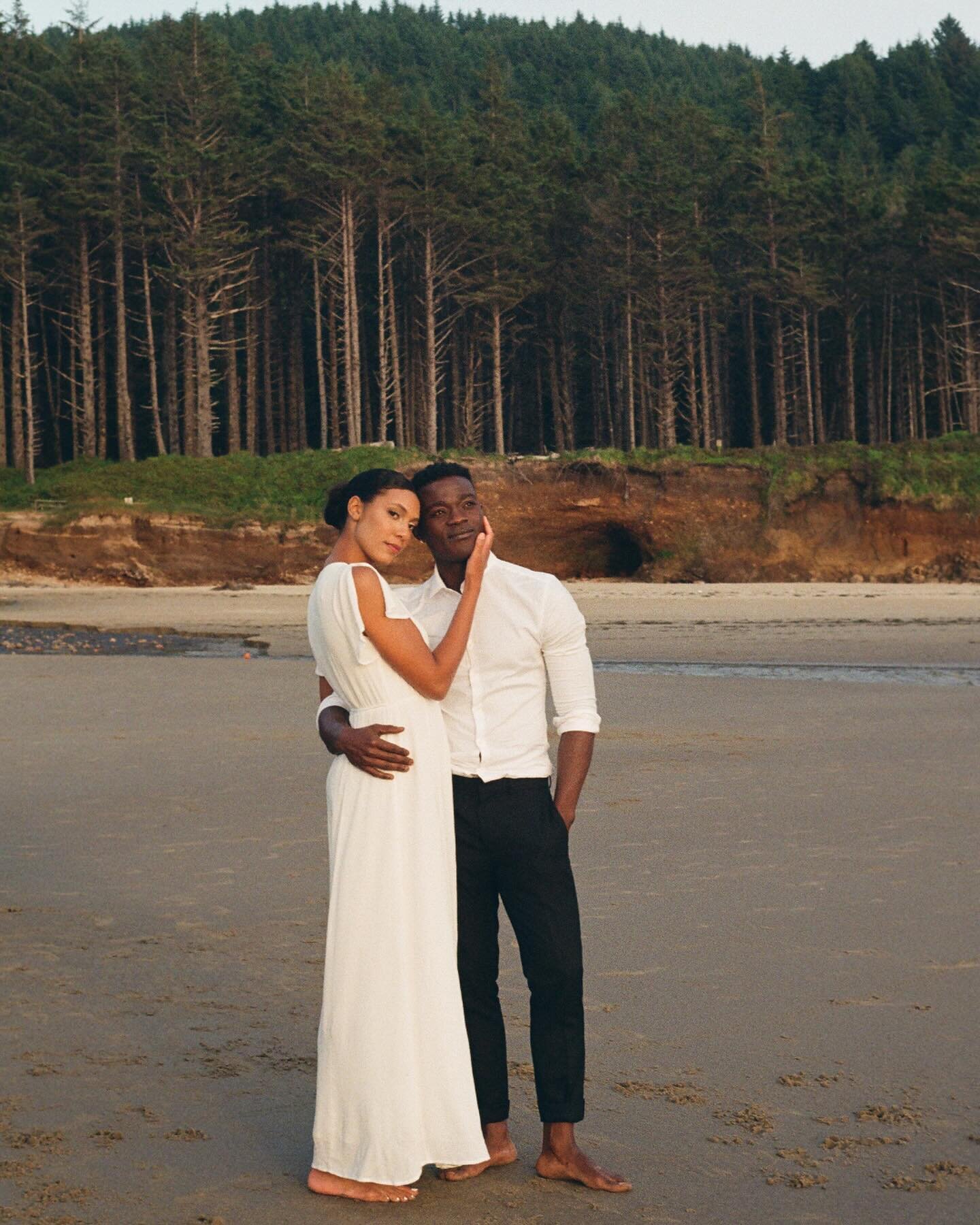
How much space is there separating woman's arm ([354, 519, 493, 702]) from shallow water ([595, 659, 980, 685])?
14812 millimetres

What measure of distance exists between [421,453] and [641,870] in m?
34.5

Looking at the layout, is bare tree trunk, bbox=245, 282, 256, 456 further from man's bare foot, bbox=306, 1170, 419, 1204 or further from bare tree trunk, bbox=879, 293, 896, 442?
man's bare foot, bbox=306, 1170, 419, 1204

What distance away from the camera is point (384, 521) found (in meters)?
3.96

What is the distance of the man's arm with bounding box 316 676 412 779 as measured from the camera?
377 centimetres

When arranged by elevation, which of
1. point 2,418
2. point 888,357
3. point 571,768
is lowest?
point 571,768

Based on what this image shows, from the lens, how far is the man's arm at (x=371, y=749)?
377cm

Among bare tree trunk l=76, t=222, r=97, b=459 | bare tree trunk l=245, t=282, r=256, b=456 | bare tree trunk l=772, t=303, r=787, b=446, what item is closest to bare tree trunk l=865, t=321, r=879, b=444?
bare tree trunk l=772, t=303, r=787, b=446

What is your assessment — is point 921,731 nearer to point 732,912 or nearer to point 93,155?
point 732,912

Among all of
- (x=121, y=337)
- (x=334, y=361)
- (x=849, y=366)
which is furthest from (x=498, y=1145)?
(x=849, y=366)

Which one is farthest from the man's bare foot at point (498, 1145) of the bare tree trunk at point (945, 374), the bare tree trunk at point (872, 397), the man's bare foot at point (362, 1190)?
the bare tree trunk at point (872, 397)

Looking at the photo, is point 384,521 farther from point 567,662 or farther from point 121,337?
point 121,337

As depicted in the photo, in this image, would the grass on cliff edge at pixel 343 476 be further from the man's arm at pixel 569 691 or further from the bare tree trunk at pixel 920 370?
the man's arm at pixel 569 691

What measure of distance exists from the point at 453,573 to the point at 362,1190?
1.70 meters

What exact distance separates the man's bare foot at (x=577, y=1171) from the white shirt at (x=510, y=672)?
1047 mm
